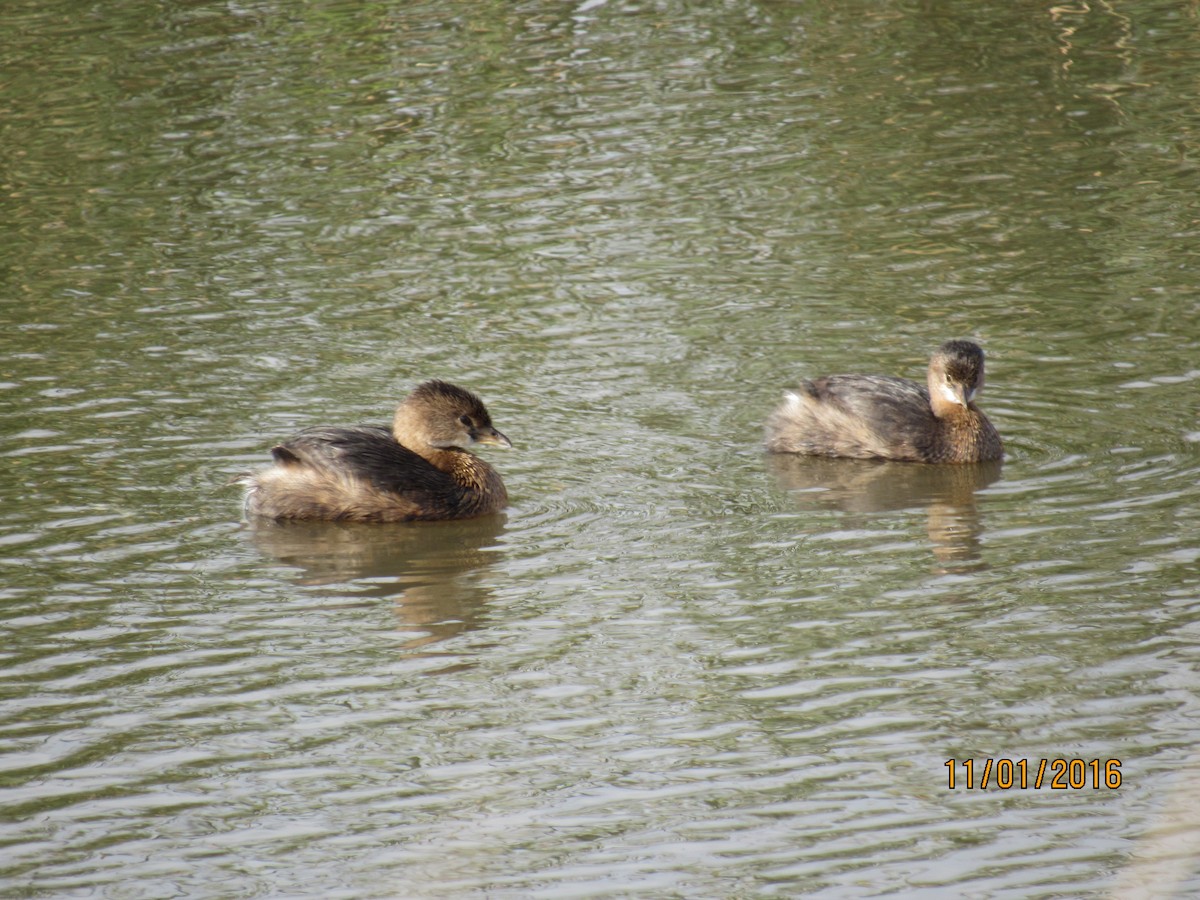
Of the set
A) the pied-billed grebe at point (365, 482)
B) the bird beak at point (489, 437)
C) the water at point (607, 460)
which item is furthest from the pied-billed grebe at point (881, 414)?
the pied-billed grebe at point (365, 482)

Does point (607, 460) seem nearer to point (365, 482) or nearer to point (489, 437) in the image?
point (489, 437)

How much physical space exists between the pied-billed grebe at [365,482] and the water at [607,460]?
0.15 m

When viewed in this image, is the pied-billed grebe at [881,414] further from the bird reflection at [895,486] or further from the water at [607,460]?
the water at [607,460]

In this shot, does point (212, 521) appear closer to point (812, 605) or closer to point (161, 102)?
point (812, 605)

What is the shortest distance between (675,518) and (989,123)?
8.94 metres

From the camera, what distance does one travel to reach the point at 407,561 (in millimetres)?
9883

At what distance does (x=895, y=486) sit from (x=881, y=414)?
1.74ft

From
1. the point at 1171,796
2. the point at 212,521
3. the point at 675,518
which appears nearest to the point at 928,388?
the point at 675,518

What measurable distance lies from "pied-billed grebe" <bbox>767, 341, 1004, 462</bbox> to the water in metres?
0.19

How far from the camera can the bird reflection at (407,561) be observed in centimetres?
894

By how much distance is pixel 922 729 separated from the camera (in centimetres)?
716

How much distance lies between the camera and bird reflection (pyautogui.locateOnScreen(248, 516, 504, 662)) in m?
8.94
